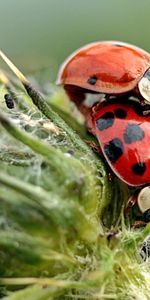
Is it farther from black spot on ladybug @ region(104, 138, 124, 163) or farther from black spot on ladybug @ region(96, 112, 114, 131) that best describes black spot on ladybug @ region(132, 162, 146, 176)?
black spot on ladybug @ region(96, 112, 114, 131)

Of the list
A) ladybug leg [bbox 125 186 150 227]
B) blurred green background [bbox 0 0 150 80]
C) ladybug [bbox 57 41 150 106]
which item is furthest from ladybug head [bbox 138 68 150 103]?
blurred green background [bbox 0 0 150 80]

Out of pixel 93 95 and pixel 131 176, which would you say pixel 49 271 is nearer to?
pixel 131 176

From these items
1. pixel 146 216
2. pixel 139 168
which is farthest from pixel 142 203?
pixel 139 168

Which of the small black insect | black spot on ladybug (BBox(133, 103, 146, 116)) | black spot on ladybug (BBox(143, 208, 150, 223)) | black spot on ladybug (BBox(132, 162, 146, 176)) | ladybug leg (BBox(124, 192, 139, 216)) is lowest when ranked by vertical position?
black spot on ladybug (BBox(143, 208, 150, 223))

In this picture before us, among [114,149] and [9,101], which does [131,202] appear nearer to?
[114,149]

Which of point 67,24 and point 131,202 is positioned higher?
point 67,24

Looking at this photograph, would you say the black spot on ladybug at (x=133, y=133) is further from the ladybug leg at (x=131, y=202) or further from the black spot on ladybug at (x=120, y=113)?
the ladybug leg at (x=131, y=202)

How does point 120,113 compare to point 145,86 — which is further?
point 145,86
